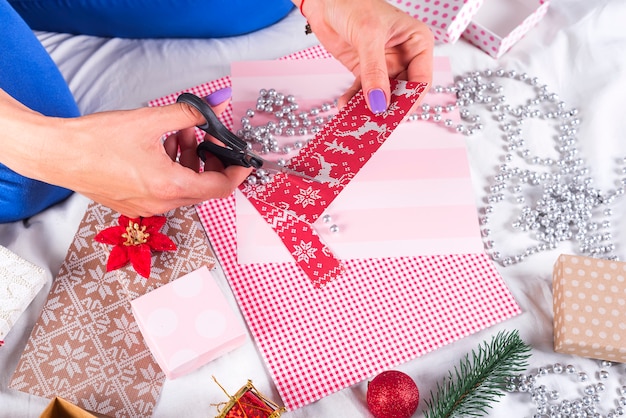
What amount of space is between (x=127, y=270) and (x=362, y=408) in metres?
0.41

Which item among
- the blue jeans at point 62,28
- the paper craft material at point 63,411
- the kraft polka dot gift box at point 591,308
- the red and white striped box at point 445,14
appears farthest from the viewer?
the red and white striped box at point 445,14

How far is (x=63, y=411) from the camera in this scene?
85 centimetres

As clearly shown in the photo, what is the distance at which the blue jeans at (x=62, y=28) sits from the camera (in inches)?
40.3

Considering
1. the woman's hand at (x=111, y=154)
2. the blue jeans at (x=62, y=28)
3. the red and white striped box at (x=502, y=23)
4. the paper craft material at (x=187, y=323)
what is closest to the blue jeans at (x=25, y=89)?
the blue jeans at (x=62, y=28)

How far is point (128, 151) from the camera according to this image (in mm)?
831

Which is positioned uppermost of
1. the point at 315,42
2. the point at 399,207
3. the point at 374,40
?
the point at 374,40

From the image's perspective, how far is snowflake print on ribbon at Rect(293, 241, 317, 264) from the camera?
1.03 m

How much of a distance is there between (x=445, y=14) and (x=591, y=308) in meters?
0.59

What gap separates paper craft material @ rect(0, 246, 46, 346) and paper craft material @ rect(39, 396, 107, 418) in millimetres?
166

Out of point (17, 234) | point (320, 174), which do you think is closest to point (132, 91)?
point (17, 234)

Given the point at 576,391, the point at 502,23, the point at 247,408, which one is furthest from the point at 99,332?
the point at 502,23

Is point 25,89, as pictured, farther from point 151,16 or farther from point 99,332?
point 99,332

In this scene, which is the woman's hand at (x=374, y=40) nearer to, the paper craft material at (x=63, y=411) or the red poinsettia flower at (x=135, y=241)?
the red poinsettia flower at (x=135, y=241)

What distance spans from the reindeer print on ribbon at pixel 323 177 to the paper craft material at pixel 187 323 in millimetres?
156
